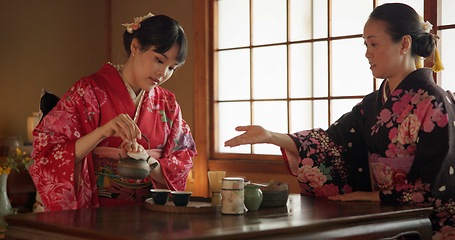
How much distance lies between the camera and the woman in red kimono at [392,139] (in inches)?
118

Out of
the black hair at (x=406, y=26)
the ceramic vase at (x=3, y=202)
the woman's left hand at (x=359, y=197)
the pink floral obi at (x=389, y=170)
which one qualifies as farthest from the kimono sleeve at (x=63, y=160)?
Answer: the ceramic vase at (x=3, y=202)

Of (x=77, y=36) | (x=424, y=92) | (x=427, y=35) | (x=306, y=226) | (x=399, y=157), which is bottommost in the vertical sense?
(x=306, y=226)

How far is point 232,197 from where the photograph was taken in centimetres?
262

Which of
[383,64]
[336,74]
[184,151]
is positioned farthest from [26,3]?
[383,64]

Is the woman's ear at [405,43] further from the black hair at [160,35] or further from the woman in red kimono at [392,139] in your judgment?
the black hair at [160,35]

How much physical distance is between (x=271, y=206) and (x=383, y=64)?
856 millimetres

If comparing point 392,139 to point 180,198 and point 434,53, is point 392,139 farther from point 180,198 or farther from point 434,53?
point 180,198

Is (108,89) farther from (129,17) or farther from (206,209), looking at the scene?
(129,17)

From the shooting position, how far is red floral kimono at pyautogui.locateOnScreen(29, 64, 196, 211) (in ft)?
10.6

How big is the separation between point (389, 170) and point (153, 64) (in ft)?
3.81

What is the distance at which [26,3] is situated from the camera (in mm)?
6422

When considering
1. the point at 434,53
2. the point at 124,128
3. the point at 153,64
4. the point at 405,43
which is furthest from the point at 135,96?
the point at 434,53

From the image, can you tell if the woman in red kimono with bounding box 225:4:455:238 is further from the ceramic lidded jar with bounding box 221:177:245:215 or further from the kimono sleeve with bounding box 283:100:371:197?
the ceramic lidded jar with bounding box 221:177:245:215

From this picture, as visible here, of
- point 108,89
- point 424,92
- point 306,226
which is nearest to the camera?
point 306,226
